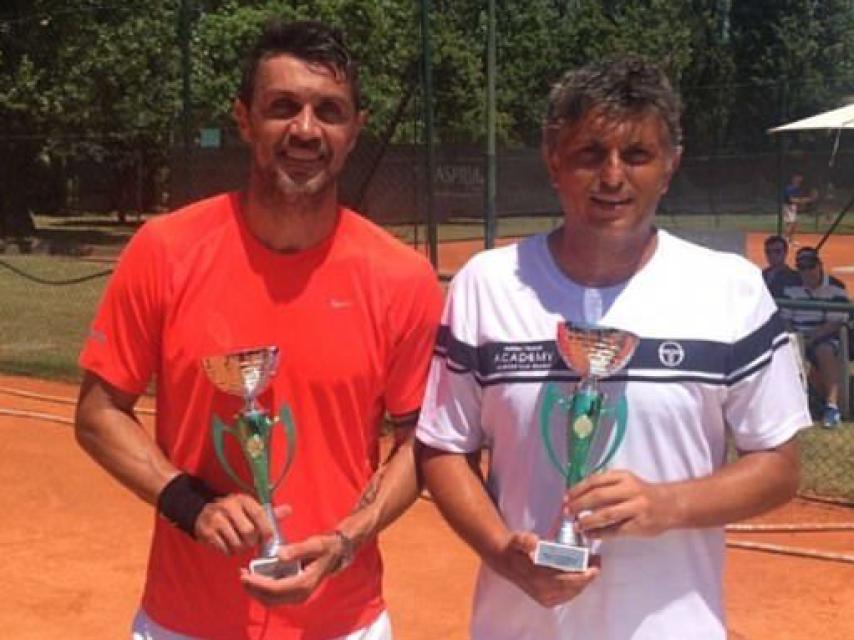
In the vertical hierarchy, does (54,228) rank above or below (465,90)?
below

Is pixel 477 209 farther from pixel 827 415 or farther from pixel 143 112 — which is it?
pixel 827 415

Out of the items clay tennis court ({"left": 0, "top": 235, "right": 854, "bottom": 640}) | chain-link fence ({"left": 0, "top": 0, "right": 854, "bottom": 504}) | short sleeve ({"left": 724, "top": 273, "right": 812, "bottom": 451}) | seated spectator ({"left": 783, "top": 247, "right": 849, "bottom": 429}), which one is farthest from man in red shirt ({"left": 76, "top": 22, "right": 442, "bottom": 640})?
chain-link fence ({"left": 0, "top": 0, "right": 854, "bottom": 504})

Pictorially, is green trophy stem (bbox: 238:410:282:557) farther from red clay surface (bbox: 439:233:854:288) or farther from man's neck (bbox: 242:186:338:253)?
red clay surface (bbox: 439:233:854:288)

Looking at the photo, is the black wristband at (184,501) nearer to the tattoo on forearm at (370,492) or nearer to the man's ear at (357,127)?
the tattoo on forearm at (370,492)

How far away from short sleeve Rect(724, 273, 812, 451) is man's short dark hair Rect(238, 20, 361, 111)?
33.2 inches

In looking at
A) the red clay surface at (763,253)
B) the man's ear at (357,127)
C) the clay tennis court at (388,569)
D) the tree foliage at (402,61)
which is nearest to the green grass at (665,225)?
the red clay surface at (763,253)

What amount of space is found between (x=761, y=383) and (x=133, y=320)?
114cm

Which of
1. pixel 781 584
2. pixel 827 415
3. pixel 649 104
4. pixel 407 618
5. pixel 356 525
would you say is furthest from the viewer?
pixel 827 415

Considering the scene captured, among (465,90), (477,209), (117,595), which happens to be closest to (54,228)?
(465,90)

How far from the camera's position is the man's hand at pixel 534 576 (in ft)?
7.31

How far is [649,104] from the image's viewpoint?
237cm

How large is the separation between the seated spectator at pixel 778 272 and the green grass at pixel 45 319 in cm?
579

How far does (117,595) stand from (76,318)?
34.4 ft

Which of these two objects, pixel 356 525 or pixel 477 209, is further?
pixel 477 209
